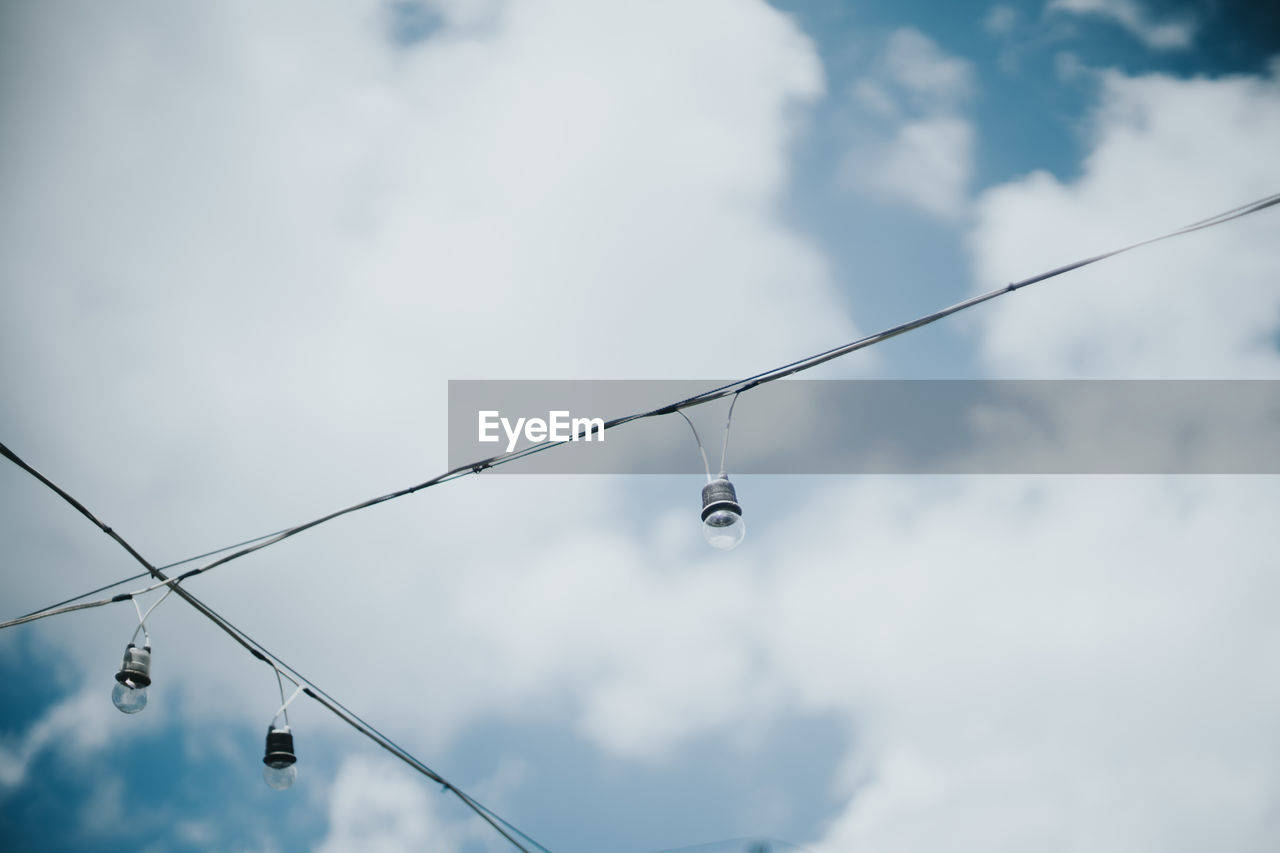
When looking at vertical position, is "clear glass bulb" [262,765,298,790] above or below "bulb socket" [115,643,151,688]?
below

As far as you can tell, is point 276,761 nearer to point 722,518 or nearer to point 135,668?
point 135,668

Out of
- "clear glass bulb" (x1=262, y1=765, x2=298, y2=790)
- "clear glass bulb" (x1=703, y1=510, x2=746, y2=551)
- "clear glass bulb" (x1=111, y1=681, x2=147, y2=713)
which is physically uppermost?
"clear glass bulb" (x1=703, y1=510, x2=746, y2=551)

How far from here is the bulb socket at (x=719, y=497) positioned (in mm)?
5000

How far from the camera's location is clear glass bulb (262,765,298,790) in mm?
6008

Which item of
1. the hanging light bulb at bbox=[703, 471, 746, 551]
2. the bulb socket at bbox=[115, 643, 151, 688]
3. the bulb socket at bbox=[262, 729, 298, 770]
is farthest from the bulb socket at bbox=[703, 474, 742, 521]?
the bulb socket at bbox=[115, 643, 151, 688]

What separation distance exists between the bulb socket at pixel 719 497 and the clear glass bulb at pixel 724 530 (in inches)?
1.6

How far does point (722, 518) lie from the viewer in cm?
503

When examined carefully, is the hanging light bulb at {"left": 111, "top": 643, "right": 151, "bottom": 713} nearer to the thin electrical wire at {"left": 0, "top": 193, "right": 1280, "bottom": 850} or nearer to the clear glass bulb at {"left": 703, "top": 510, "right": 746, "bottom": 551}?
the thin electrical wire at {"left": 0, "top": 193, "right": 1280, "bottom": 850}

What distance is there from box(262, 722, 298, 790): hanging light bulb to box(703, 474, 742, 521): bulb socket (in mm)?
3811

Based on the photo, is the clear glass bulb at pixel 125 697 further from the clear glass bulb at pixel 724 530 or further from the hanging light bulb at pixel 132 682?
the clear glass bulb at pixel 724 530

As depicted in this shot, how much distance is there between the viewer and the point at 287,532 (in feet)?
16.0

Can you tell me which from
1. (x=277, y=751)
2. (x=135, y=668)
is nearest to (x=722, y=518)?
(x=277, y=751)

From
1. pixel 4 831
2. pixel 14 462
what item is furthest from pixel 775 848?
pixel 4 831

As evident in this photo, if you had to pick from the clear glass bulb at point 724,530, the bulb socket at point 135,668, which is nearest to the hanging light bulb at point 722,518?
the clear glass bulb at point 724,530
